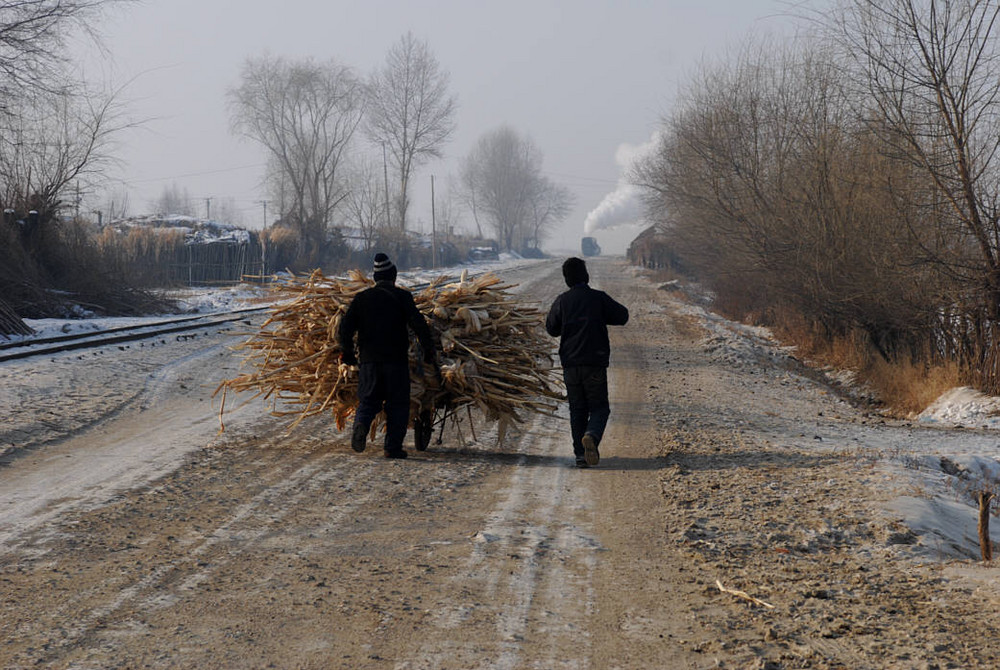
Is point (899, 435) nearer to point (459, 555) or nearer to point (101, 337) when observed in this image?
point (459, 555)

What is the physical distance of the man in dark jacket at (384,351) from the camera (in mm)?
7785

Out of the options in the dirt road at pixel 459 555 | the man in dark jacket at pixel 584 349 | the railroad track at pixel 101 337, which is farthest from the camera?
the railroad track at pixel 101 337

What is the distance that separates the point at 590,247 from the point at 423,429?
4834 inches

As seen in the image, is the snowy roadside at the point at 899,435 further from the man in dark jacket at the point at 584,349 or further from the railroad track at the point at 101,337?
the man in dark jacket at the point at 584,349

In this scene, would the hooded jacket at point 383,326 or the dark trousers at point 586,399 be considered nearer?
the hooded jacket at point 383,326

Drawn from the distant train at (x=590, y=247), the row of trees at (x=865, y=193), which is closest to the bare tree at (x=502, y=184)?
the distant train at (x=590, y=247)

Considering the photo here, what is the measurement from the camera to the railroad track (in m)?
14.2

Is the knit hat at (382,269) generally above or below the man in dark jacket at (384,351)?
above

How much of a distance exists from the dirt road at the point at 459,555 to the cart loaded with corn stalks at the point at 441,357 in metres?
0.48

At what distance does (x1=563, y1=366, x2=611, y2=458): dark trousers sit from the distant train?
12082cm

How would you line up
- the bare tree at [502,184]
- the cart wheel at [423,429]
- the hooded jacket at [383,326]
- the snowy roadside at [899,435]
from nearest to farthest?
the snowy roadside at [899,435]
the hooded jacket at [383,326]
the cart wheel at [423,429]
the bare tree at [502,184]

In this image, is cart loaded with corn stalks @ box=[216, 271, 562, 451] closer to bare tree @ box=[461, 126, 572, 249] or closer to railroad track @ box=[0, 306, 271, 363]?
railroad track @ box=[0, 306, 271, 363]

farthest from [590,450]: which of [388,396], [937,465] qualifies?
[937,465]

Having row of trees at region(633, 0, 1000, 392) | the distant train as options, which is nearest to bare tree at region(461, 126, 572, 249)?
the distant train
